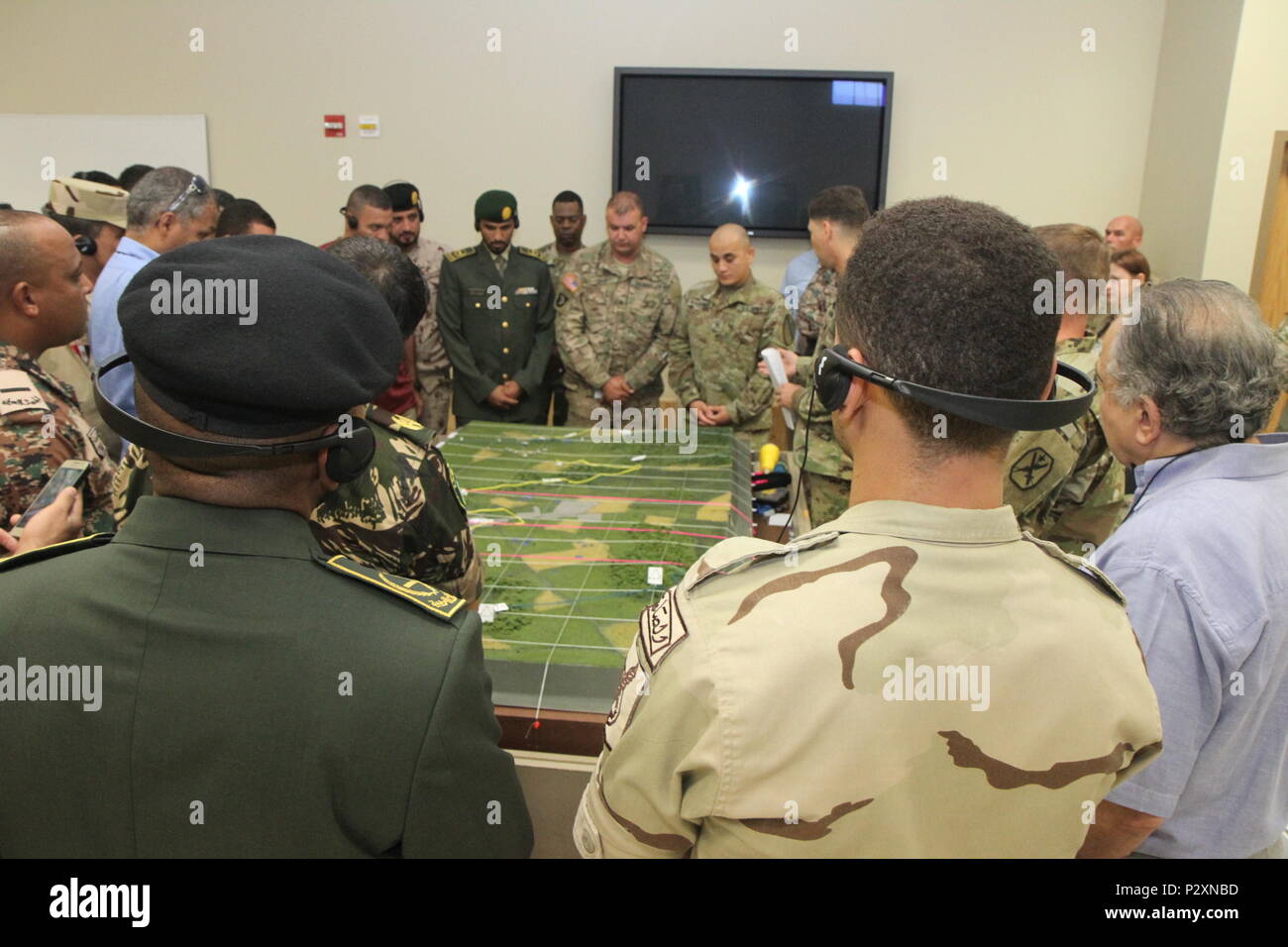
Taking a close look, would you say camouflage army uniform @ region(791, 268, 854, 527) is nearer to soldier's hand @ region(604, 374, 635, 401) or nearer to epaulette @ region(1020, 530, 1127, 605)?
soldier's hand @ region(604, 374, 635, 401)

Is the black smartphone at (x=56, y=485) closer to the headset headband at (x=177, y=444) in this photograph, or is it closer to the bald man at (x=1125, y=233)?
the headset headband at (x=177, y=444)

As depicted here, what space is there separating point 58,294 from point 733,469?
1968 millimetres

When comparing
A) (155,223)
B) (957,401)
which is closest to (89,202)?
(155,223)

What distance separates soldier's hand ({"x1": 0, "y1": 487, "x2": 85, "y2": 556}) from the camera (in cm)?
153

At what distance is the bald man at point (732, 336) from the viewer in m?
4.02

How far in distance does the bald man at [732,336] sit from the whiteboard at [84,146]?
13.4ft

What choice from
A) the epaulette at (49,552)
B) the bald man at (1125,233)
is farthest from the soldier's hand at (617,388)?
the epaulette at (49,552)

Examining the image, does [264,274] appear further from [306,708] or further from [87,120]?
[87,120]

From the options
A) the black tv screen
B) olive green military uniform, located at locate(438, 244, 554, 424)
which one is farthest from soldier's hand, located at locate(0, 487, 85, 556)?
the black tv screen

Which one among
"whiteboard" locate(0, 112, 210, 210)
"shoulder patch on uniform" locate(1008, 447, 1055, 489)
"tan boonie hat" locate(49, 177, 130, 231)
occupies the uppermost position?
"whiteboard" locate(0, 112, 210, 210)

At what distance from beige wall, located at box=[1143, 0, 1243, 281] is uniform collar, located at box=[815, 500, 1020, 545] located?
16.4 feet

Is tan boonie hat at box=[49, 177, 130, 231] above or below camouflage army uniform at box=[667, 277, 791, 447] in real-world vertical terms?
above
